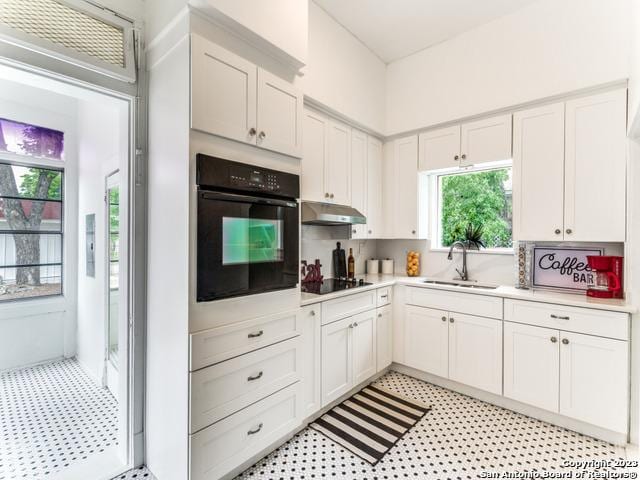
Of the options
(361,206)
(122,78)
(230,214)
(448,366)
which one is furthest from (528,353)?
(122,78)

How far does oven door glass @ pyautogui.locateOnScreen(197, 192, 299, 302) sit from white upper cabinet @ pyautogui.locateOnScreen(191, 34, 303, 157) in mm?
361

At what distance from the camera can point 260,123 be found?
1.84 meters

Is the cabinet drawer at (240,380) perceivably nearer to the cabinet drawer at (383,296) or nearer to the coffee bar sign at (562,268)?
the cabinet drawer at (383,296)

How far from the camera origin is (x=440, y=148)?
3.11 metres

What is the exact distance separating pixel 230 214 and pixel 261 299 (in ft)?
1.78

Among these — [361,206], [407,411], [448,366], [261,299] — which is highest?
[361,206]

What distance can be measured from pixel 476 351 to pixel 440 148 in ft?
6.24

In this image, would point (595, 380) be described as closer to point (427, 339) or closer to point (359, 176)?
point (427, 339)

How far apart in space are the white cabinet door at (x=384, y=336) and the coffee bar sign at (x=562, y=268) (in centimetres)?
132

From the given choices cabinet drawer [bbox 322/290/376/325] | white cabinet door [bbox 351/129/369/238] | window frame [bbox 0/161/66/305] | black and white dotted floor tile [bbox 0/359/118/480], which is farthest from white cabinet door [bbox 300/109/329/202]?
window frame [bbox 0/161/66/305]

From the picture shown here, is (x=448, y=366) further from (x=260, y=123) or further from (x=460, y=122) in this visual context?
(x=260, y=123)

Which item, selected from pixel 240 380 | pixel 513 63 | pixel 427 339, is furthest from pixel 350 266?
pixel 513 63

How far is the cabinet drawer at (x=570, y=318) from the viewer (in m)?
2.06

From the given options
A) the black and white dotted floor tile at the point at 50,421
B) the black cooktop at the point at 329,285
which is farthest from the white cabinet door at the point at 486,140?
the black and white dotted floor tile at the point at 50,421
